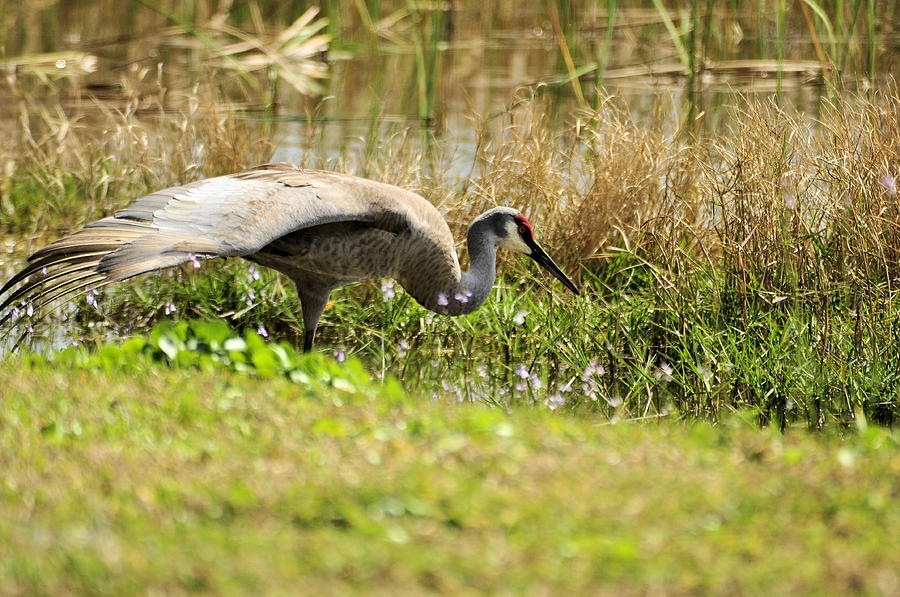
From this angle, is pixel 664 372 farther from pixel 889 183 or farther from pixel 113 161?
pixel 113 161

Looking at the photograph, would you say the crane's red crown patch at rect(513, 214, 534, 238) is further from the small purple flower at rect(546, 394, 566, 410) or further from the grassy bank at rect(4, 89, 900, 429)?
the small purple flower at rect(546, 394, 566, 410)

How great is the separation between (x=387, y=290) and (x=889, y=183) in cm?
250

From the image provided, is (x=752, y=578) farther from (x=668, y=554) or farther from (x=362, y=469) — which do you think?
(x=362, y=469)

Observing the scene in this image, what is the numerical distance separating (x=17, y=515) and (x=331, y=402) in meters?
1.25

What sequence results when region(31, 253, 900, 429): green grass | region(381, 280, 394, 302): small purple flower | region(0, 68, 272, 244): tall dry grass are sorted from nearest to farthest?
1. region(31, 253, 900, 429): green grass
2. region(381, 280, 394, 302): small purple flower
3. region(0, 68, 272, 244): tall dry grass

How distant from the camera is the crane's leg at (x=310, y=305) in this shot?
A: 5723mm

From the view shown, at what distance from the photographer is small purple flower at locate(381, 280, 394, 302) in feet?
20.7

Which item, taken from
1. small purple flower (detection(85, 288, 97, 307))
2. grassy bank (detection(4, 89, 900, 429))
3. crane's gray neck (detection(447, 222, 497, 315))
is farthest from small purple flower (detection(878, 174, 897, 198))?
small purple flower (detection(85, 288, 97, 307))

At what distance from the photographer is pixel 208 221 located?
4.80 metres

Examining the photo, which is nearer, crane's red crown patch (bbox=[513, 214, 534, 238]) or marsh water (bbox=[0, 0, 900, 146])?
crane's red crown patch (bbox=[513, 214, 534, 238])

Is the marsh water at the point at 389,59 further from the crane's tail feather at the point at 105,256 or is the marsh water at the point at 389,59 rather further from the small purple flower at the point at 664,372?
the crane's tail feather at the point at 105,256

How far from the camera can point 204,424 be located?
376 cm

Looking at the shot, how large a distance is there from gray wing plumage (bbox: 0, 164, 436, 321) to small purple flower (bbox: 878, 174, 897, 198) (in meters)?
1.96

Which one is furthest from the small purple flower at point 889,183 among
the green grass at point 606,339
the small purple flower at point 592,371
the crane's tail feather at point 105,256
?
the crane's tail feather at point 105,256
